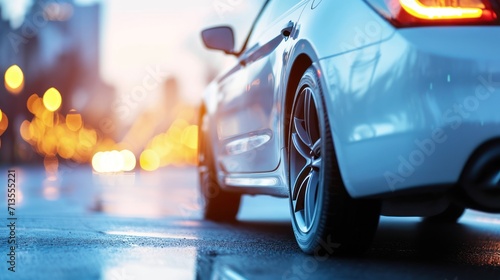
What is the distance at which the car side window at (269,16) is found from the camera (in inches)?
205

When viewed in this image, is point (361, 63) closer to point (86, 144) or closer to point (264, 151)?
point (264, 151)

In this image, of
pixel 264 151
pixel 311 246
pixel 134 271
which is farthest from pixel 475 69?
pixel 264 151

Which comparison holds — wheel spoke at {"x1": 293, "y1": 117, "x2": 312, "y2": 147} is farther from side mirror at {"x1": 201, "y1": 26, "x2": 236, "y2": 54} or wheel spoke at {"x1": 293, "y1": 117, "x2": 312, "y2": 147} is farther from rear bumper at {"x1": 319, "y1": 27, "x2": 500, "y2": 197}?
side mirror at {"x1": 201, "y1": 26, "x2": 236, "y2": 54}

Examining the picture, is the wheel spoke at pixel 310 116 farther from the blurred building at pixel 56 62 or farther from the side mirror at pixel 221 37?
the blurred building at pixel 56 62

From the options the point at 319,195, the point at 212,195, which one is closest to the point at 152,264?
the point at 319,195

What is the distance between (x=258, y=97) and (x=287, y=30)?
75 cm

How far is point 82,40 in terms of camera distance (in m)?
113

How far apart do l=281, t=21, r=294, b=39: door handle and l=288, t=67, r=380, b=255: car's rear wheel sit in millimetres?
428

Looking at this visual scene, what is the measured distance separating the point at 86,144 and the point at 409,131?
8801 cm

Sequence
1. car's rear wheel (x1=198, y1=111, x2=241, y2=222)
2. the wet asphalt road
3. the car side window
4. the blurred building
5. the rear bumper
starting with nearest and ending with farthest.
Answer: the rear bumper
the wet asphalt road
the car side window
car's rear wheel (x1=198, y1=111, x2=241, y2=222)
the blurred building

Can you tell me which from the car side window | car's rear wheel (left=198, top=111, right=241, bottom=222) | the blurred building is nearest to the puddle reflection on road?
the car side window

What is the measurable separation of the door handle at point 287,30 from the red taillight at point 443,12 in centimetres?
120

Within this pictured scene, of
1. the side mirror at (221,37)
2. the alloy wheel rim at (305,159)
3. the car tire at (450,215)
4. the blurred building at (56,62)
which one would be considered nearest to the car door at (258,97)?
the side mirror at (221,37)

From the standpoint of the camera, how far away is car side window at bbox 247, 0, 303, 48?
5.20 meters
